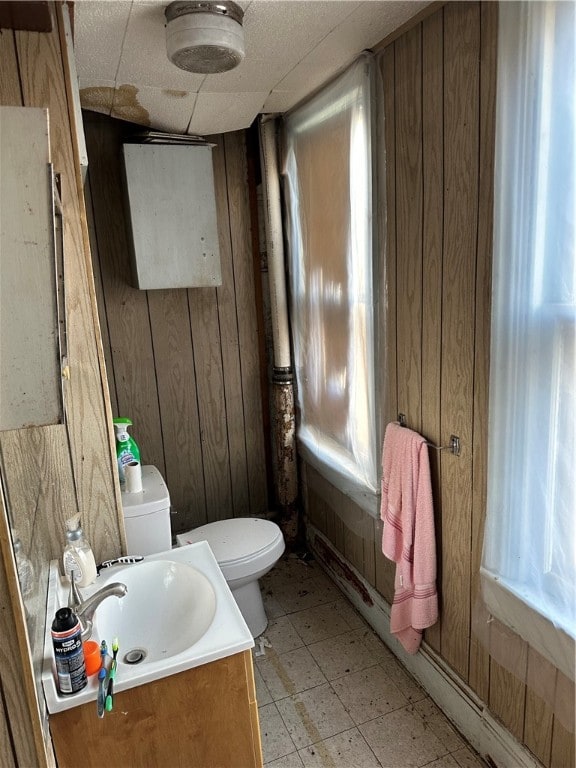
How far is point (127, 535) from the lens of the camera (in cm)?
177

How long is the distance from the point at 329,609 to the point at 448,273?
163 centimetres

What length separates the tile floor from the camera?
170 centimetres

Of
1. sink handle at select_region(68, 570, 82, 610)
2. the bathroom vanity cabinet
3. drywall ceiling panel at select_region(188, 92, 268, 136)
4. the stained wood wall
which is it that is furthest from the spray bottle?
drywall ceiling panel at select_region(188, 92, 268, 136)

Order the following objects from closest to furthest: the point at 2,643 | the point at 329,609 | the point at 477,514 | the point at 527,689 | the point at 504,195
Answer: the point at 2,643 → the point at 504,195 → the point at 527,689 → the point at 477,514 → the point at 329,609

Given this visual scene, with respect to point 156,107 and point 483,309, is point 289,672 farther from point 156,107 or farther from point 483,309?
point 156,107

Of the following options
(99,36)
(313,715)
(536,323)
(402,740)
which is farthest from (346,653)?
(99,36)

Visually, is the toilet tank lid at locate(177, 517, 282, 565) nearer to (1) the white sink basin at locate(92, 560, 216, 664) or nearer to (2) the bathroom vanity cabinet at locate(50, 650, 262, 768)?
(1) the white sink basin at locate(92, 560, 216, 664)

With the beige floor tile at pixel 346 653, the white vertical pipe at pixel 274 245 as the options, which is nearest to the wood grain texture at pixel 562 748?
the beige floor tile at pixel 346 653

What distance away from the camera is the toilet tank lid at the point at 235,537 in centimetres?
215

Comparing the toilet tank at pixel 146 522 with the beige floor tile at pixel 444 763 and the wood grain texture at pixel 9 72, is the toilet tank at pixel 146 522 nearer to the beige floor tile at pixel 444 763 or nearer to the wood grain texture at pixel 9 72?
the beige floor tile at pixel 444 763

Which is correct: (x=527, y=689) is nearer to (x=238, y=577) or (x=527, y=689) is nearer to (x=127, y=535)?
(x=238, y=577)

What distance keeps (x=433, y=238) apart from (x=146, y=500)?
1256 mm

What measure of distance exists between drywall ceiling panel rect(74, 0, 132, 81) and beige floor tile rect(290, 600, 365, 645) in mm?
2252

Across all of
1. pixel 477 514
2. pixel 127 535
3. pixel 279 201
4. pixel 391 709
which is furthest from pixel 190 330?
pixel 391 709
